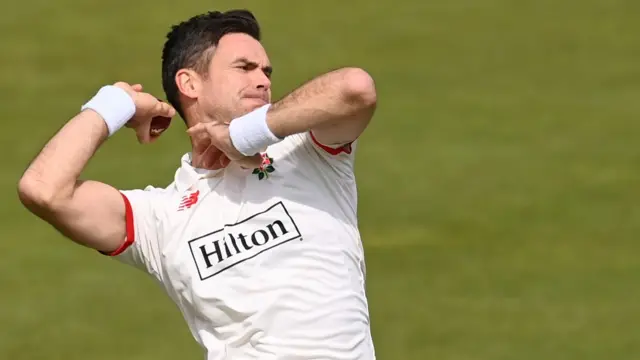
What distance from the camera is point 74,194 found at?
6.89m

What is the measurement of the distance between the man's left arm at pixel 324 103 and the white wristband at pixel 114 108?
0.94 meters

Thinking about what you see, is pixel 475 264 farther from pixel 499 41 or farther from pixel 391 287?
pixel 499 41

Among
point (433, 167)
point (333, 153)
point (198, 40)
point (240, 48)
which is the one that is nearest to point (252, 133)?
point (333, 153)

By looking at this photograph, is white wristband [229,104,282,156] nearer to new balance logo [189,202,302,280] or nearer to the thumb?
the thumb

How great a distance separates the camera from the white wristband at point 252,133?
650 centimetres

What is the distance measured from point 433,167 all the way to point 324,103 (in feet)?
25.8

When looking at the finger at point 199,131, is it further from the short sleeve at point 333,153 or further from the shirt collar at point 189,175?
the short sleeve at point 333,153

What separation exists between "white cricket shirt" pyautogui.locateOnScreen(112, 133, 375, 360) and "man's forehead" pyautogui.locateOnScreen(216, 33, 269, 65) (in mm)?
447

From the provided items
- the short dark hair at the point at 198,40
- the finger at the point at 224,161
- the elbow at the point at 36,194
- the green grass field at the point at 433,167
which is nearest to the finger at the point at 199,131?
the finger at the point at 224,161

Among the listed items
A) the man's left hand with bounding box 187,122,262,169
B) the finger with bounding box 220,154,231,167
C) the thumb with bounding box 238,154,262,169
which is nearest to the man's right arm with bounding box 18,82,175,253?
the finger with bounding box 220,154,231,167

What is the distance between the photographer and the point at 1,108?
52.4ft

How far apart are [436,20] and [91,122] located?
36.5 feet

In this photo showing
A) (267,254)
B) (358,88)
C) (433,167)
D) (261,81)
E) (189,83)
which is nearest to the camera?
(358,88)

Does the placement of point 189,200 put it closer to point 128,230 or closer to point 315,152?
point 128,230
